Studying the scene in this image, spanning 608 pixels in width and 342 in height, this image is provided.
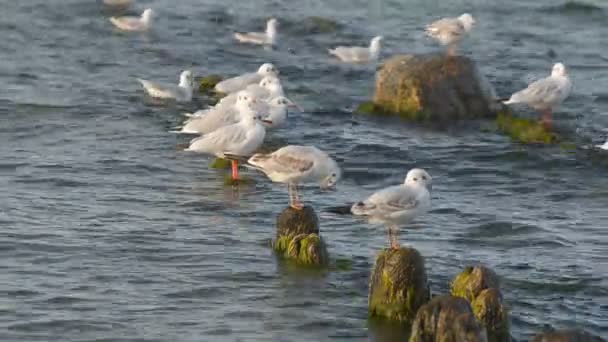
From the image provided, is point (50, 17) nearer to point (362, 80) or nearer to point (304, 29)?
point (304, 29)

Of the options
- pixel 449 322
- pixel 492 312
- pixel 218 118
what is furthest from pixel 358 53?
pixel 449 322

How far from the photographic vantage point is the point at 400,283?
10977 millimetres

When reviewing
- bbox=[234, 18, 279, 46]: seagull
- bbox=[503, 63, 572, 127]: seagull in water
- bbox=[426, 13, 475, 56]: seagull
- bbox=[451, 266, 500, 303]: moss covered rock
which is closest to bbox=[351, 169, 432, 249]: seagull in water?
bbox=[451, 266, 500, 303]: moss covered rock

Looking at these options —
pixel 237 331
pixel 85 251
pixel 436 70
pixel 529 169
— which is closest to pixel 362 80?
pixel 436 70

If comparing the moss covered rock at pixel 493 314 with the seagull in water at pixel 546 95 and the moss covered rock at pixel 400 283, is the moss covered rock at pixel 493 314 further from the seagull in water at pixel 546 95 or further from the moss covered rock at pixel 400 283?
the seagull in water at pixel 546 95

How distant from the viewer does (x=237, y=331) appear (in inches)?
435

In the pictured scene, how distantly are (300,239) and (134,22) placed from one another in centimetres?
1557

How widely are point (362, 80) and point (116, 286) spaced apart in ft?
41.7

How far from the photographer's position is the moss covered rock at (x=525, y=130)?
62.7 ft

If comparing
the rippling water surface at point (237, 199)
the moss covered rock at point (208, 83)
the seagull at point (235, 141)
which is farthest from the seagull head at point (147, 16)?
the seagull at point (235, 141)

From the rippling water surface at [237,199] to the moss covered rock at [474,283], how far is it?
578 mm

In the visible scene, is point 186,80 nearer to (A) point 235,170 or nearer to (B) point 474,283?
(A) point 235,170

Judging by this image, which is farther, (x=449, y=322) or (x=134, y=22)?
(x=134, y=22)

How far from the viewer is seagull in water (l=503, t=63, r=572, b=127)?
792 inches
